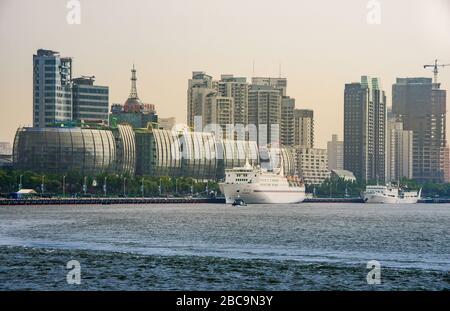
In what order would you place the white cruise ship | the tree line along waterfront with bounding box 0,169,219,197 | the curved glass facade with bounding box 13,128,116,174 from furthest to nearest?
the curved glass facade with bounding box 13,128,116,174
the tree line along waterfront with bounding box 0,169,219,197
the white cruise ship

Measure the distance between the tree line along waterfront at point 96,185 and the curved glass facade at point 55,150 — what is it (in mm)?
8670

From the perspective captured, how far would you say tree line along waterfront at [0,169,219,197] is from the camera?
6486 inches

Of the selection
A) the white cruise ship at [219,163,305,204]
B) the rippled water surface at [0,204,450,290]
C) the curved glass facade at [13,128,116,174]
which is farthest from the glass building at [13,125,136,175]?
the rippled water surface at [0,204,450,290]

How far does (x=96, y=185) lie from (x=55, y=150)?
63.1 feet

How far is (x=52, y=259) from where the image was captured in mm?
49156

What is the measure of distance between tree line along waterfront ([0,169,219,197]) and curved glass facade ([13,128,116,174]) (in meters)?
8.67

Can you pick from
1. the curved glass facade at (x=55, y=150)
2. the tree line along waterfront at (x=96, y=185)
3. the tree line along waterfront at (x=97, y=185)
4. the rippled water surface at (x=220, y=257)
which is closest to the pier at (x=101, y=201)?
the tree line along waterfront at (x=97, y=185)

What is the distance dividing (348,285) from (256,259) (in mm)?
9371

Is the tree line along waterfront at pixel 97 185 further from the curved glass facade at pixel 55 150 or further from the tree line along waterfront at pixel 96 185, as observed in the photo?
the curved glass facade at pixel 55 150

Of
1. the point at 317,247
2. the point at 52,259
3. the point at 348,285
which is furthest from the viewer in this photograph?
the point at 317,247

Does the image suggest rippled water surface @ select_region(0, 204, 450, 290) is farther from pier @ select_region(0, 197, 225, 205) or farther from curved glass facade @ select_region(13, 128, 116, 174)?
curved glass facade @ select_region(13, 128, 116, 174)

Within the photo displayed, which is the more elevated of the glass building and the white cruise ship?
the glass building

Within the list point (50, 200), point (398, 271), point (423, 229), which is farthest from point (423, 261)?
point (50, 200)
